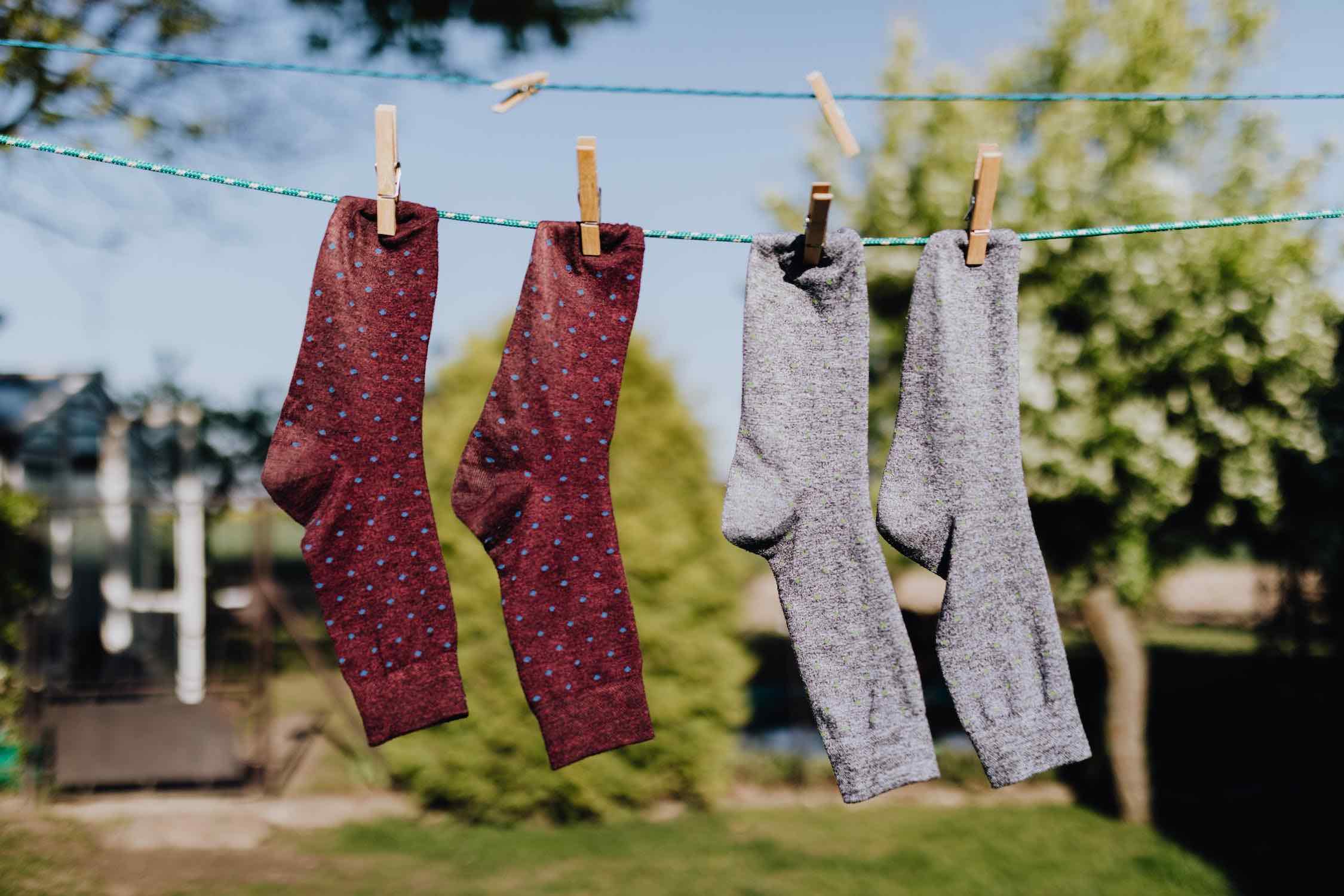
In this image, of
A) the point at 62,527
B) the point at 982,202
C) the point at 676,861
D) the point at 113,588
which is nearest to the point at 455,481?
Answer: the point at 982,202

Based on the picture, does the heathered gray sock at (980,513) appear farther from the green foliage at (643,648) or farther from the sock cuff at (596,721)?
the green foliage at (643,648)

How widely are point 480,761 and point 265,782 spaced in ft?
5.49

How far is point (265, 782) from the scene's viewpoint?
6.71 meters

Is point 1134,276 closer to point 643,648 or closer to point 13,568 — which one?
point 643,648

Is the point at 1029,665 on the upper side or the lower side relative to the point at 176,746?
upper

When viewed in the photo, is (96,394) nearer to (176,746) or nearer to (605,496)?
(176,746)

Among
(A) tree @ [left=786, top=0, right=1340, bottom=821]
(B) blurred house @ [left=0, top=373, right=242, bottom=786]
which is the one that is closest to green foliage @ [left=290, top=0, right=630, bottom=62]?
(A) tree @ [left=786, top=0, right=1340, bottom=821]

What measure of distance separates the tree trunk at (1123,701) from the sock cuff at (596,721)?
4.88 metres

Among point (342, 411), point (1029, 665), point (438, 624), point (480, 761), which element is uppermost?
point (342, 411)

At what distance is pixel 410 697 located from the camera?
79.3 inches

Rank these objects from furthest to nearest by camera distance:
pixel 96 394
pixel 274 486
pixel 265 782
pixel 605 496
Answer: pixel 96 394 < pixel 265 782 < pixel 605 496 < pixel 274 486

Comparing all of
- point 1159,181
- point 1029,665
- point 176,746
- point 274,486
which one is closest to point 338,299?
point 274,486

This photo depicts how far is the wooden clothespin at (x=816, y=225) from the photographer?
1897 millimetres

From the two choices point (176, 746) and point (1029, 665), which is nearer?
point (1029, 665)
